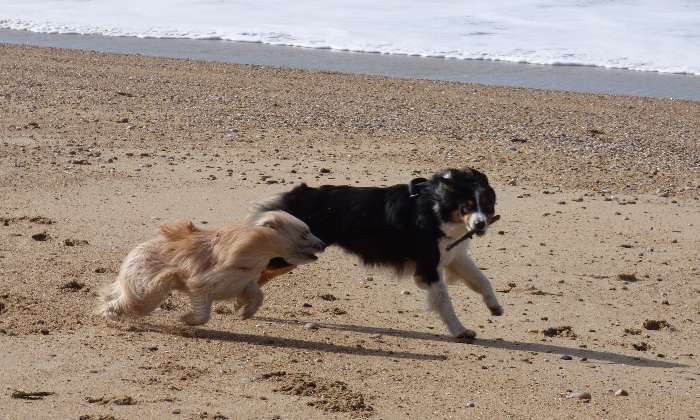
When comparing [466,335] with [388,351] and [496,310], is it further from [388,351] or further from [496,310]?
[388,351]

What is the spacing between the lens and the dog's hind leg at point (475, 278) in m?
8.36

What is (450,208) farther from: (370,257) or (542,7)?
(542,7)

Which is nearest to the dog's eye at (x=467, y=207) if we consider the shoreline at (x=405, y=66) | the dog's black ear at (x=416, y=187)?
the dog's black ear at (x=416, y=187)

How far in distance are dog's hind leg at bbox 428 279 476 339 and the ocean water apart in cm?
2128

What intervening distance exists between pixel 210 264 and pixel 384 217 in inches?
50.3

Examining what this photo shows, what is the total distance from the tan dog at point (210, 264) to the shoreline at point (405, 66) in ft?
51.3

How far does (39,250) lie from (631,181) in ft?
22.0

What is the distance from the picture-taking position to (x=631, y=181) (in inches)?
525

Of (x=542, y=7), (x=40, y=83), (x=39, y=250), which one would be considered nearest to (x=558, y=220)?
(x=39, y=250)

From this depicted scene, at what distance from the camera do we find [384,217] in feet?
26.8

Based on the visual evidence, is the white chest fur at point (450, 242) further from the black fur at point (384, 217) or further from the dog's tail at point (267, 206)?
the dog's tail at point (267, 206)

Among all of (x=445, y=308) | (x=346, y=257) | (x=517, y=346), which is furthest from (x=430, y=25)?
(x=517, y=346)

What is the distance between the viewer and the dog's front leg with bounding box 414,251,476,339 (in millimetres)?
8008

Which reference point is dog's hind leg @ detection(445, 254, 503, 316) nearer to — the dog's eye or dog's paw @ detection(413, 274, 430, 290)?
dog's paw @ detection(413, 274, 430, 290)
